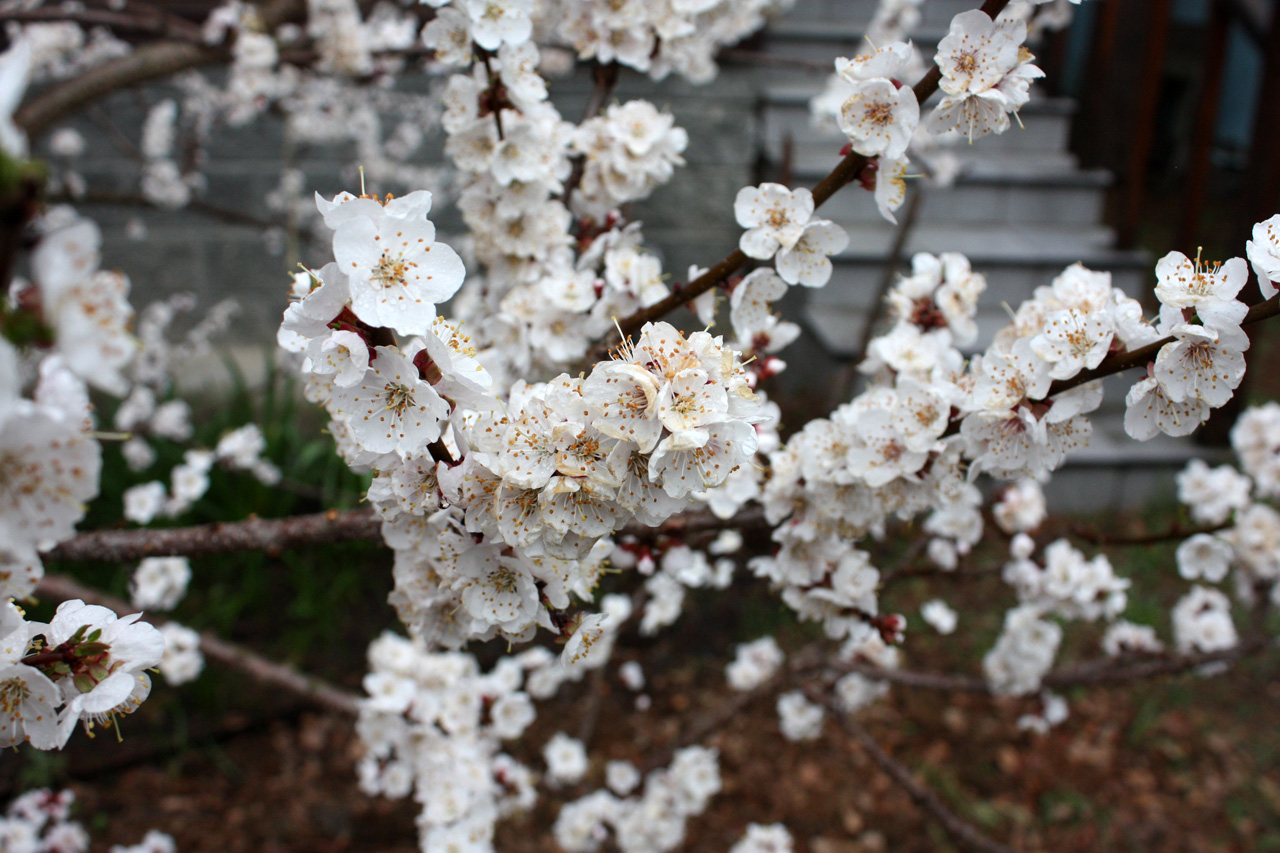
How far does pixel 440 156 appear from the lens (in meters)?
4.82

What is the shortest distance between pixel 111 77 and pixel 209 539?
1.96 metres

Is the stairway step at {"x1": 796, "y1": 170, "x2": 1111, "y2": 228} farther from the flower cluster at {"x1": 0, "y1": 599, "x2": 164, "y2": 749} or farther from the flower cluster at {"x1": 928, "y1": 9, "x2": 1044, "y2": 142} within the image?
the flower cluster at {"x1": 0, "y1": 599, "x2": 164, "y2": 749}

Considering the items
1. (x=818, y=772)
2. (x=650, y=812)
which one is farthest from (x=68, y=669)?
(x=818, y=772)

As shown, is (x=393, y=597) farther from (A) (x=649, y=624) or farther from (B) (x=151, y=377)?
(B) (x=151, y=377)

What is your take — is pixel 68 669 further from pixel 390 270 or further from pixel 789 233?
pixel 789 233

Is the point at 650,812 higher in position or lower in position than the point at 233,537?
lower

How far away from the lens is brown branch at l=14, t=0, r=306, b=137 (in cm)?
238

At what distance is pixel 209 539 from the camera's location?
4.24 feet

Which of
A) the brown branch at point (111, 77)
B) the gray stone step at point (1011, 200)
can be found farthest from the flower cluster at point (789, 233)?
the gray stone step at point (1011, 200)

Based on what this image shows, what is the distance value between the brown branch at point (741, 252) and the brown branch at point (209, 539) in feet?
1.70

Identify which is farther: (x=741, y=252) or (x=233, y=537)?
(x=233, y=537)

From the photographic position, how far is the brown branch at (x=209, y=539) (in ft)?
4.15

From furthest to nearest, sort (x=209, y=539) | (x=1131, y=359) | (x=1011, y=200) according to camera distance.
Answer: (x=1011, y=200) < (x=209, y=539) < (x=1131, y=359)

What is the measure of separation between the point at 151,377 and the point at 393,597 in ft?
10.5
